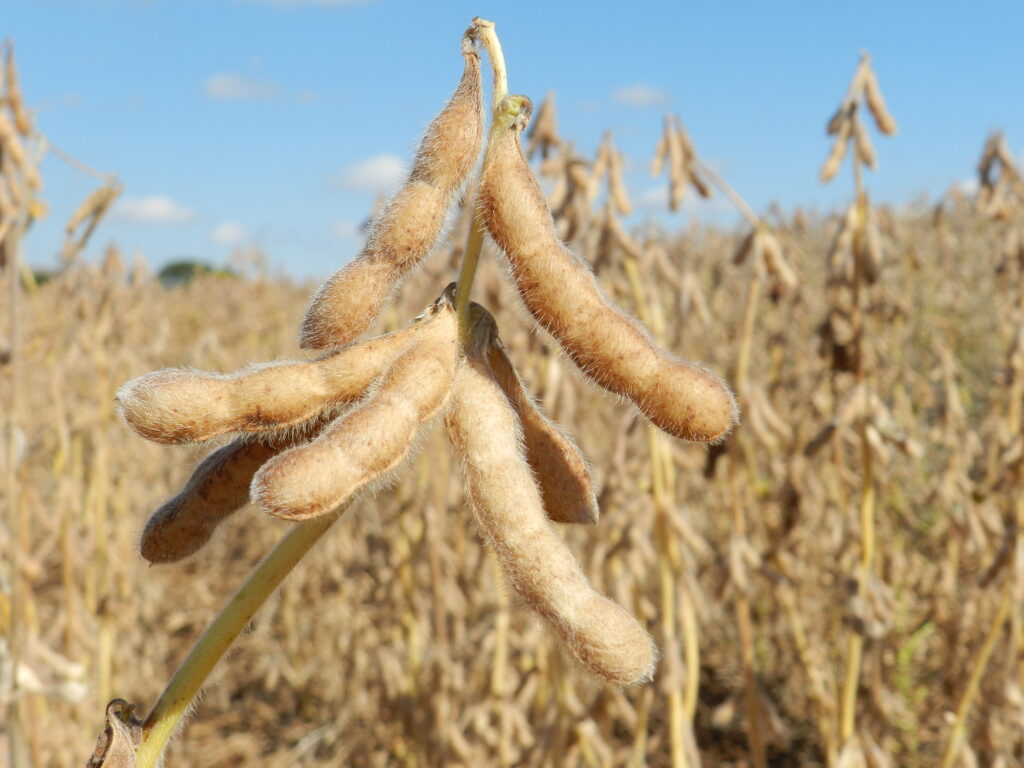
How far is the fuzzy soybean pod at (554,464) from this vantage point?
2.85 feet

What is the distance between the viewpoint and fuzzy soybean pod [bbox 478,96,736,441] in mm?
784

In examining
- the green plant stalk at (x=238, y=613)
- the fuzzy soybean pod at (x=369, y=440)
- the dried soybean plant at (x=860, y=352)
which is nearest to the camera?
the fuzzy soybean pod at (x=369, y=440)

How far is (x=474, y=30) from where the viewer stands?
2.64 feet

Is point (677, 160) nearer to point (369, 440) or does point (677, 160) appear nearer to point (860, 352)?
point (860, 352)

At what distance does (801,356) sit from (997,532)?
4.54 feet

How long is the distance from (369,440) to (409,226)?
7.5 inches

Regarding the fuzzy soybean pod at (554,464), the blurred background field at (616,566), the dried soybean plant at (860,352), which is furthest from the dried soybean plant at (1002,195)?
the fuzzy soybean pod at (554,464)

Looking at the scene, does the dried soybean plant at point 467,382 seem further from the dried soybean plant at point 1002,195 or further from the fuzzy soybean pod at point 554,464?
the dried soybean plant at point 1002,195

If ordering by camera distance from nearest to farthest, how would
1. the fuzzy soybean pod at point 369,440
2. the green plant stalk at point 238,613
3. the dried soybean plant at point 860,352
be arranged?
the fuzzy soybean pod at point 369,440 → the green plant stalk at point 238,613 → the dried soybean plant at point 860,352

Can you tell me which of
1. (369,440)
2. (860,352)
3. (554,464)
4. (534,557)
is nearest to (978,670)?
(860,352)

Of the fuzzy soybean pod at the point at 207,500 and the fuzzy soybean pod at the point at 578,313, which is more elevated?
the fuzzy soybean pod at the point at 578,313

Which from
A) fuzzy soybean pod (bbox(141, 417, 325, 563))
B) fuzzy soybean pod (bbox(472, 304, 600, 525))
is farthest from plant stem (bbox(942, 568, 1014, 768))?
fuzzy soybean pod (bbox(141, 417, 325, 563))

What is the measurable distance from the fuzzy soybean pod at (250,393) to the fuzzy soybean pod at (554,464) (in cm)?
13

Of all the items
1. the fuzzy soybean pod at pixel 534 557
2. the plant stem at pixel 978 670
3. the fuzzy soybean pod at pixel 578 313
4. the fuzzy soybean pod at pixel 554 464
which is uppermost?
the plant stem at pixel 978 670
